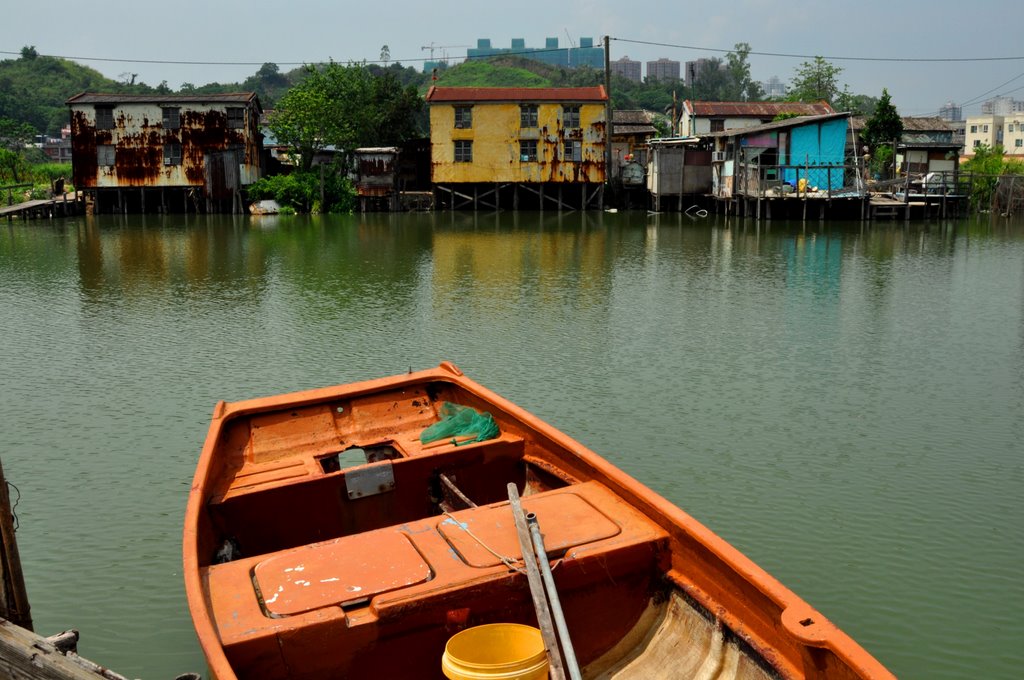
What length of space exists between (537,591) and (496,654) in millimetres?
382

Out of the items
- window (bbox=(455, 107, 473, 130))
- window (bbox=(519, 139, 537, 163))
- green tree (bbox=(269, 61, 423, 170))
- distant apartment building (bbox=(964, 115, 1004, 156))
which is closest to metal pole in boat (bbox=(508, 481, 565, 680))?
window (bbox=(455, 107, 473, 130))

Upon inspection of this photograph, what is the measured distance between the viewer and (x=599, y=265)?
84.7ft

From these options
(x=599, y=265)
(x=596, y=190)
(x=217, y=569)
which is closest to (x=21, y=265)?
(x=599, y=265)

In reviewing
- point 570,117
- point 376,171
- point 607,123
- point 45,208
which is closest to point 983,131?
point 607,123

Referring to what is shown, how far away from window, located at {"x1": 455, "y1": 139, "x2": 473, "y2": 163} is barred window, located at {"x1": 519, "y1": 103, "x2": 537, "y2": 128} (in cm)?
266

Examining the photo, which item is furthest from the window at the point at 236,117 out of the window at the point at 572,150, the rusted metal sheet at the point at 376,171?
the window at the point at 572,150

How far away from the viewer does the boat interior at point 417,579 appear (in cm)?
485

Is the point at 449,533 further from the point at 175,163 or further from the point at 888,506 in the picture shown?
the point at 175,163

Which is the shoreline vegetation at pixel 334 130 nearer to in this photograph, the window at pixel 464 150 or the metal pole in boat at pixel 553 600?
the window at pixel 464 150

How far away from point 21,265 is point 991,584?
25076 mm

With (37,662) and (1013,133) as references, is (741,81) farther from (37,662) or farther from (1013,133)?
(37,662)

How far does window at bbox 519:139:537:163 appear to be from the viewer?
149 ft

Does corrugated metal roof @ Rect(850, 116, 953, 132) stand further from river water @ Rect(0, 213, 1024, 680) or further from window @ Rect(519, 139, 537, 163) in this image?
river water @ Rect(0, 213, 1024, 680)

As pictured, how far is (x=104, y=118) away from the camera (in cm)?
4284
